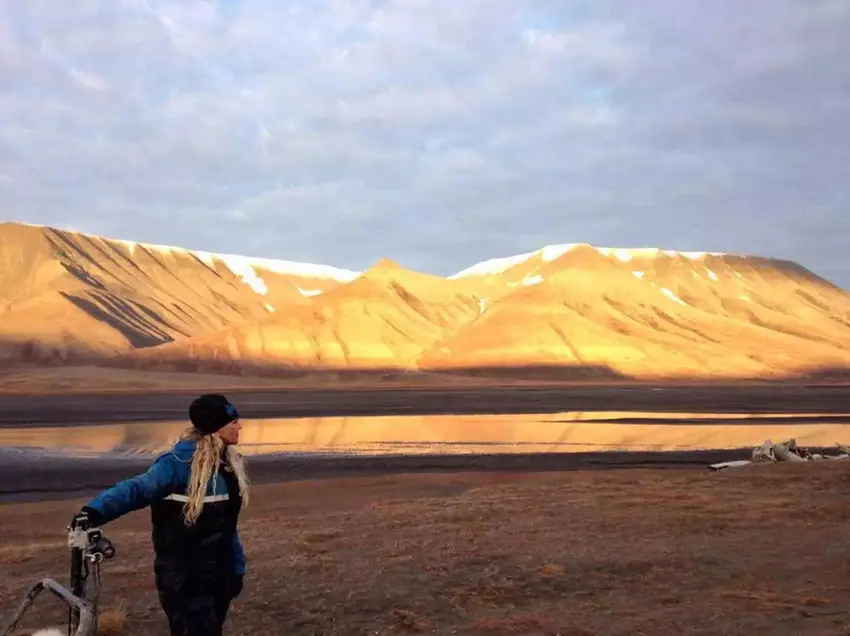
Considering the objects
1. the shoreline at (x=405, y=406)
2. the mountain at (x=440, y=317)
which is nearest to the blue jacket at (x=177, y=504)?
the shoreline at (x=405, y=406)

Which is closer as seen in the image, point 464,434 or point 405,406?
point 464,434

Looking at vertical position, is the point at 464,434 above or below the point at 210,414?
below

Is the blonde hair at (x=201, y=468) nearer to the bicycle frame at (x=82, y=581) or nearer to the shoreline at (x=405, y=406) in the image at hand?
the bicycle frame at (x=82, y=581)

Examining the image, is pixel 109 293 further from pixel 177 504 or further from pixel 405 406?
pixel 177 504

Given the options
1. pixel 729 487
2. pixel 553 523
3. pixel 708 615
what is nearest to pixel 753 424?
pixel 729 487

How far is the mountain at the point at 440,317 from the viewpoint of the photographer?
108 m

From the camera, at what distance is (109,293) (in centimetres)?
14638

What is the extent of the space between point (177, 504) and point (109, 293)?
Result: 152166mm

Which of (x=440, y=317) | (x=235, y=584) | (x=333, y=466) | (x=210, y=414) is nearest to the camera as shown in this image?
(x=210, y=414)

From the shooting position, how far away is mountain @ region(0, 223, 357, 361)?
12062cm

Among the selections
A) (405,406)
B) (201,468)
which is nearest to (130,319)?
(405,406)

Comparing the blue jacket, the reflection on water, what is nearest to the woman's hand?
the blue jacket

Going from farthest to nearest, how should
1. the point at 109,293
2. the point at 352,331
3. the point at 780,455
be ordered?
the point at 109,293 → the point at 352,331 → the point at 780,455

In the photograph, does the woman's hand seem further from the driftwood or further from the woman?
the driftwood
